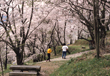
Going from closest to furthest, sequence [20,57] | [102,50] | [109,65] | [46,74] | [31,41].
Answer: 1. [109,65]
2. [46,74]
3. [102,50]
4. [20,57]
5. [31,41]

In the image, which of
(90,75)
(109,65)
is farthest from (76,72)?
(109,65)

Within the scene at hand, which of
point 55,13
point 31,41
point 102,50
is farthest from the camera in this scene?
point 31,41

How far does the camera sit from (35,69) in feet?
19.8

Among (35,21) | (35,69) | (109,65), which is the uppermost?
(35,21)

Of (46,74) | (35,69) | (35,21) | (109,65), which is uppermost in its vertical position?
(35,21)

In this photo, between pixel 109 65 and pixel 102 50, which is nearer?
pixel 109 65

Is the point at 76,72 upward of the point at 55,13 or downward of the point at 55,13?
downward

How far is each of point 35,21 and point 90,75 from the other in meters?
13.5

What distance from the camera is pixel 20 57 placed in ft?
30.5

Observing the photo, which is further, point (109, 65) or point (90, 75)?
point (109, 65)

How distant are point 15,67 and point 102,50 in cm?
625

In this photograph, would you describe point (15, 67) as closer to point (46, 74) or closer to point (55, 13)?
point (46, 74)

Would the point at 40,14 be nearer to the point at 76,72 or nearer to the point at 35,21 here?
the point at 35,21

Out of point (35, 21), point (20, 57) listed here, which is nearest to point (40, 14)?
point (35, 21)
